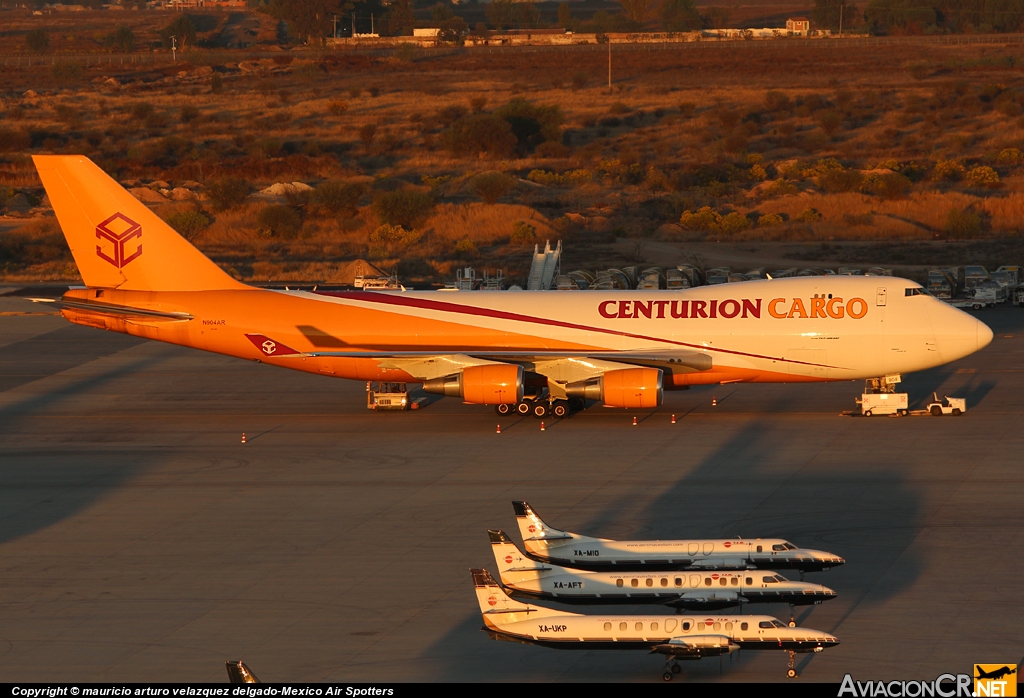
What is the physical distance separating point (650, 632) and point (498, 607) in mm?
2706

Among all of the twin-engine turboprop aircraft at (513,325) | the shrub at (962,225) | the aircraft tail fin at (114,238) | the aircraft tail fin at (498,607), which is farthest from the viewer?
the shrub at (962,225)

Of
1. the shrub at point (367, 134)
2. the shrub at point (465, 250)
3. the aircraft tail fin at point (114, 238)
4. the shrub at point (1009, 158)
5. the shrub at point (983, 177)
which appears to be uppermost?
the aircraft tail fin at point (114, 238)

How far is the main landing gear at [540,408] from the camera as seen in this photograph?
41.2 metres

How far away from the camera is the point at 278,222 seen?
85.2 meters

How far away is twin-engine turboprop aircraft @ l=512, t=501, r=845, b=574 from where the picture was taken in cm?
2434

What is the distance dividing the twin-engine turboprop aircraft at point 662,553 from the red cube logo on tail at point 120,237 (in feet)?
74.5

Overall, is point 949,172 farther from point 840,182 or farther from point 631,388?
point 631,388

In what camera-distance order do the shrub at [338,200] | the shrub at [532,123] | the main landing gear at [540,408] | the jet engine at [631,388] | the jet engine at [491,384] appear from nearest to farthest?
the jet engine at [631,388]
the jet engine at [491,384]
the main landing gear at [540,408]
the shrub at [338,200]
the shrub at [532,123]

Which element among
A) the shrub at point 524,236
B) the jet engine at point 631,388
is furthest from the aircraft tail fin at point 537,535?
the shrub at point 524,236

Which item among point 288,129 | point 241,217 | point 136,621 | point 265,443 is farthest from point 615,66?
point 136,621

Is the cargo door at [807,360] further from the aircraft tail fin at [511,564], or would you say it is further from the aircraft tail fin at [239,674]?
the aircraft tail fin at [239,674]

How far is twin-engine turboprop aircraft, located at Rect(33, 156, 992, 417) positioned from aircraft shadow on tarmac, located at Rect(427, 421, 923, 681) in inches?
152

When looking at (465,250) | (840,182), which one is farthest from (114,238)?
(840,182)

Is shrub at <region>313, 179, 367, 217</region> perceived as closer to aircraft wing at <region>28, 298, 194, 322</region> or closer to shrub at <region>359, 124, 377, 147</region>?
shrub at <region>359, 124, 377, 147</region>
